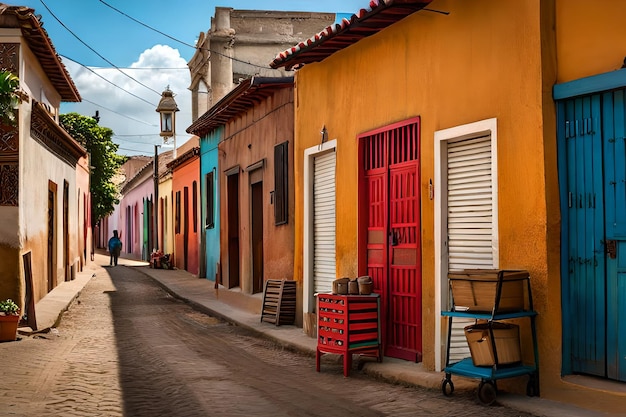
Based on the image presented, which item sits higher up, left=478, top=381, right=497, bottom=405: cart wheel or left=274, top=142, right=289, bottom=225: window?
left=274, top=142, right=289, bottom=225: window

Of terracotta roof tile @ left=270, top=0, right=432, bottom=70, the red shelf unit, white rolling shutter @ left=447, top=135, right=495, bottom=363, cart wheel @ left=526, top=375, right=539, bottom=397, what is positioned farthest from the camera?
the red shelf unit

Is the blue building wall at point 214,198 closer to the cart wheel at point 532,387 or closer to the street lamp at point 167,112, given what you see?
the street lamp at point 167,112

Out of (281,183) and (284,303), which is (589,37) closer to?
(284,303)

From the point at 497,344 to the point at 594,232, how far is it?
1.27 metres

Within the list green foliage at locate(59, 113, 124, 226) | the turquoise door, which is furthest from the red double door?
A: green foliage at locate(59, 113, 124, 226)

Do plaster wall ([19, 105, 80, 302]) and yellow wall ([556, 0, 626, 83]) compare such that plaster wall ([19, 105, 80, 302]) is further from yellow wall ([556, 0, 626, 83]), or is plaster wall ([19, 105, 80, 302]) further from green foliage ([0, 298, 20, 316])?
yellow wall ([556, 0, 626, 83])

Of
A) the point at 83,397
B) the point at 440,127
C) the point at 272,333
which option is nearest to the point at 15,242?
the point at 272,333

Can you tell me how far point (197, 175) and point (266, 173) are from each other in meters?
10.7

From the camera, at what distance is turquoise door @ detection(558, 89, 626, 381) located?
6812 mm

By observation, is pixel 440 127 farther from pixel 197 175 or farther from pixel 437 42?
pixel 197 175

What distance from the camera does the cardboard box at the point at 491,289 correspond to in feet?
23.3

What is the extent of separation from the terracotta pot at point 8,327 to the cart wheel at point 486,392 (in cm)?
777

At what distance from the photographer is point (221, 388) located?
8.45 metres

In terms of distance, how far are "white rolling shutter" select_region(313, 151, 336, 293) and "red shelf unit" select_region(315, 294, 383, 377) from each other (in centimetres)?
239
